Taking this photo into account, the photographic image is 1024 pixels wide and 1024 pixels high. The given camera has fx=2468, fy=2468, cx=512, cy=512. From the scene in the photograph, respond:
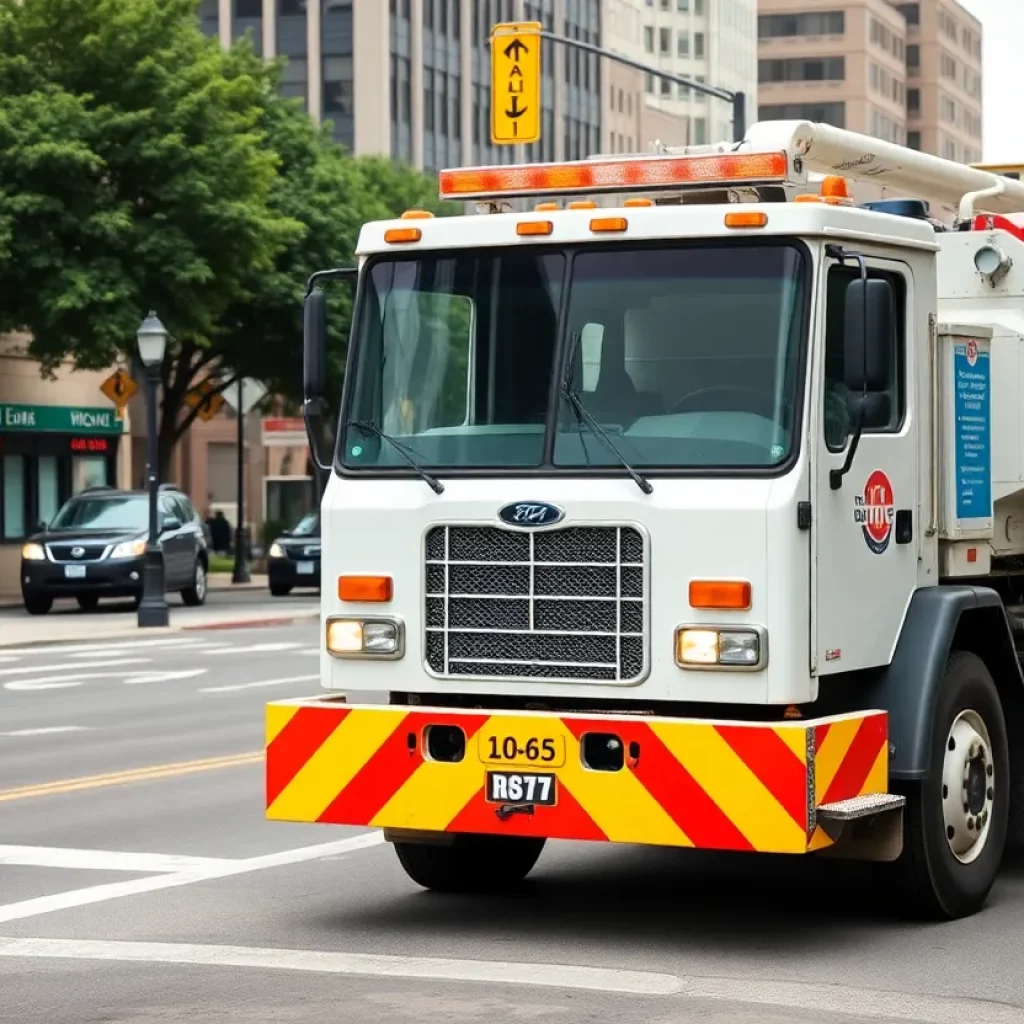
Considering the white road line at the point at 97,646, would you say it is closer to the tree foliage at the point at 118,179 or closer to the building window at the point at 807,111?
the tree foliage at the point at 118,179

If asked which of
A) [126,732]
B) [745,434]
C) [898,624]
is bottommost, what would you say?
[126,732]

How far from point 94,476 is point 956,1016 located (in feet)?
133

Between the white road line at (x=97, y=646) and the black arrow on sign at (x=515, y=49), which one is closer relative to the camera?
the white road line at (x=97, y=646)

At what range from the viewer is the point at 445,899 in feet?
33.0

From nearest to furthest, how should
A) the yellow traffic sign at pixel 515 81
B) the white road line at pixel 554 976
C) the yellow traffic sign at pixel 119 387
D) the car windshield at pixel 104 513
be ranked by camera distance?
the white road line at pixel 554 976
the yellow traffic sign at pixel 515 81
the car windshield at pixel 104 513
the yellow traffic sign at pixel 119 387

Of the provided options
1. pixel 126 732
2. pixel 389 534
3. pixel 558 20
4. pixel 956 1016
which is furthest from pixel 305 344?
pixel 558 20

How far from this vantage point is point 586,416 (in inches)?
359

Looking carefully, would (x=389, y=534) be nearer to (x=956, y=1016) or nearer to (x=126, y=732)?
(x=956, y=1016)

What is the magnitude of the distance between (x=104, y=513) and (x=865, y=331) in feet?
91.3

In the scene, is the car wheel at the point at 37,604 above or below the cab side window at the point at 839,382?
below

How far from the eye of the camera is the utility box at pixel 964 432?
387 inches

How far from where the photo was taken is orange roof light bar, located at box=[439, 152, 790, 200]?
9.61 metres

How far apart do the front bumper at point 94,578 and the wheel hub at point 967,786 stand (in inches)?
1012

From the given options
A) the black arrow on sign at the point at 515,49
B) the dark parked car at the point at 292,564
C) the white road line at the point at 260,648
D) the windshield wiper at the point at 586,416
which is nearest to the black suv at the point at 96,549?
the white road line at the point at 260,648
